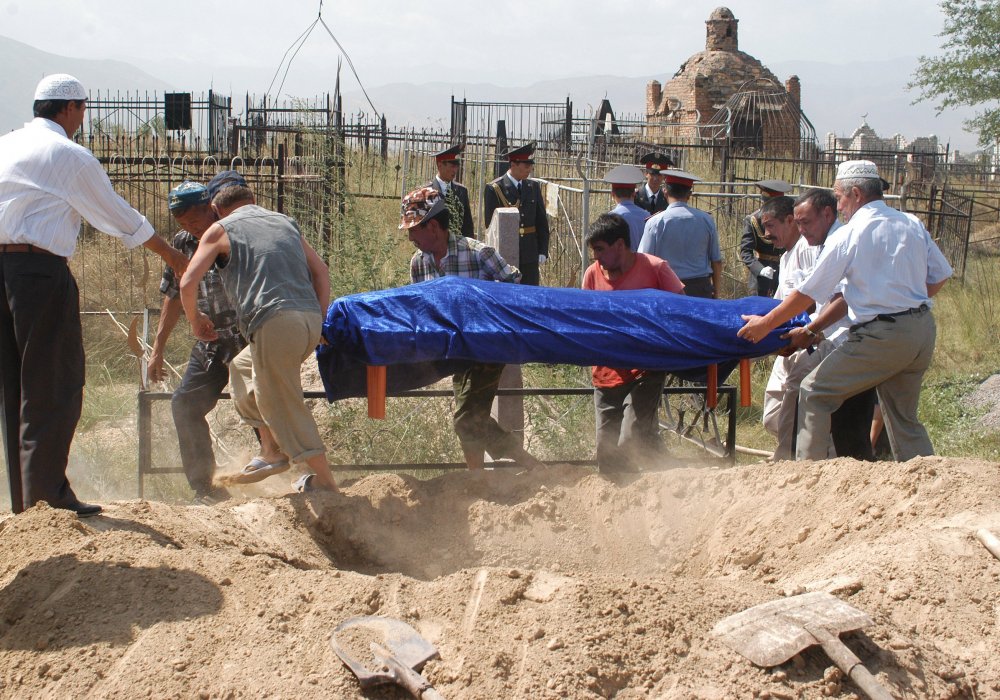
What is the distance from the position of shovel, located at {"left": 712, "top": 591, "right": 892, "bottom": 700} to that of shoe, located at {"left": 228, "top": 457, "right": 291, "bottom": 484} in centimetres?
274

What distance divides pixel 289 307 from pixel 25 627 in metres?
1.88

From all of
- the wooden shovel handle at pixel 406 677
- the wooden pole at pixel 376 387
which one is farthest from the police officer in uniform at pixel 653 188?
the wooden shovel handle at pixel 406 677

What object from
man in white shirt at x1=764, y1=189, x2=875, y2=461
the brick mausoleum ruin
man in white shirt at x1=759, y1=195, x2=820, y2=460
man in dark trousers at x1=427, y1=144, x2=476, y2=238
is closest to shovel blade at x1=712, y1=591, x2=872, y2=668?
man in white shirt at x1=764, y1=189, x2=875, y2=461

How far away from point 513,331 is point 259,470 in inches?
61.3

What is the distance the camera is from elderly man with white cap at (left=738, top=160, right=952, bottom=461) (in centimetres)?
504

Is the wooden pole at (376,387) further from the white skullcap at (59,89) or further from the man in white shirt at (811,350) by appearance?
the man in white shirt at (811,350)

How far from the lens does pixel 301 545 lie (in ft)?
15.2

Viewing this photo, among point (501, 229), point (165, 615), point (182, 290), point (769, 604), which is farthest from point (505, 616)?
point (501, 229)

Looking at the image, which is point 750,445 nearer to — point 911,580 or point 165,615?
point 911,580

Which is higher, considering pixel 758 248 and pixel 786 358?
pixel 758 248

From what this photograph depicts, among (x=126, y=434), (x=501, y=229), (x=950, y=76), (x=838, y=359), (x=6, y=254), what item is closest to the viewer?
(x=6, y=254)

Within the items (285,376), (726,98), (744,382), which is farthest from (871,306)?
(726,98)

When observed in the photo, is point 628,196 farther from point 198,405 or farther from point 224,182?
point 198,405

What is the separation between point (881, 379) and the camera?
5.14 m
